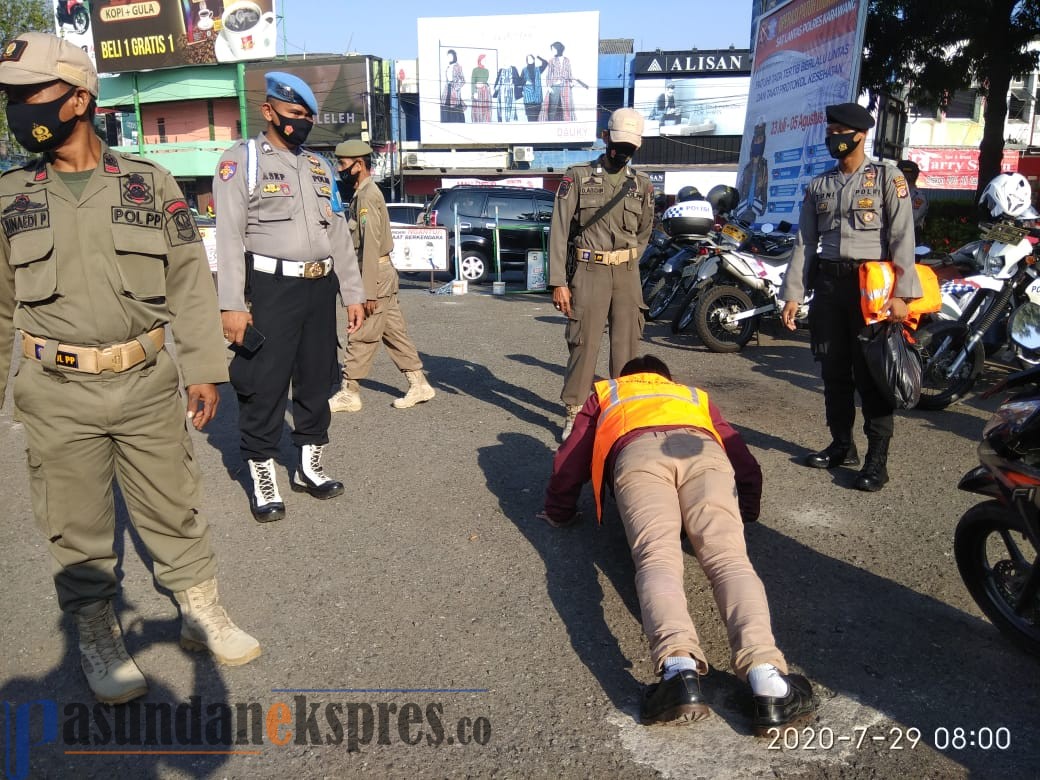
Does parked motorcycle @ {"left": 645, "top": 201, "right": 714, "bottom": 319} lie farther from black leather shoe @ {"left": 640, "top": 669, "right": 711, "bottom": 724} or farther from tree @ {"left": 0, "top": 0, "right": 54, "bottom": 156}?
tree @ {"left": 0, "top": 0, "right": 54, "bottom": 156}

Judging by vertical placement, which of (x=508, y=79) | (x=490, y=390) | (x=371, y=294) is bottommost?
(x=490, y=390)

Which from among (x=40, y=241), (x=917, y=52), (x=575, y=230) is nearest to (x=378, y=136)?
(x=917, y=52)

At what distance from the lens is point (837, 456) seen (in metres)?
5.09

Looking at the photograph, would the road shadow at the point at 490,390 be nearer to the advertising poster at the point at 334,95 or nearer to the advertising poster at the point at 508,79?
the advertising poster at the point at 334,95

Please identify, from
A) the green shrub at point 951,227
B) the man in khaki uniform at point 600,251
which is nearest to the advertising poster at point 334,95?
the green shrub at point 951,227

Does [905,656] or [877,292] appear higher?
[877,292]

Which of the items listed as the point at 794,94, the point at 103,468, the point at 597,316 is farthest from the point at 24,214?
the point at 794,94

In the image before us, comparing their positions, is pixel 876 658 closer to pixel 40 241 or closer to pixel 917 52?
pixel 40 241

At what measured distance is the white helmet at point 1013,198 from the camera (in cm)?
646

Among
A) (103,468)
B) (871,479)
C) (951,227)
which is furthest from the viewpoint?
(951,227)

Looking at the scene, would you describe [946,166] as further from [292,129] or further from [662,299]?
[292,129]

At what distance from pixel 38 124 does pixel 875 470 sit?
4330 millimetres

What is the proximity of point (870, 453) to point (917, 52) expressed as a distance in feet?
34.4

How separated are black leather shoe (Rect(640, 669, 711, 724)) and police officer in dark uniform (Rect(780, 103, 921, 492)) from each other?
2.60 metres
